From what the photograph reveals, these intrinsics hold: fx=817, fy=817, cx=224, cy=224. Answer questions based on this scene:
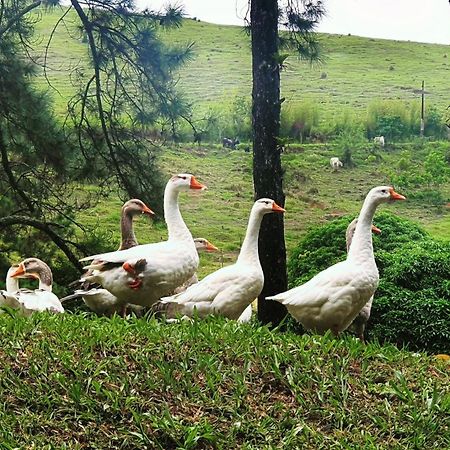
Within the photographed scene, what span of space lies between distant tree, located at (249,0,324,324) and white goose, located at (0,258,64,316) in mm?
1154

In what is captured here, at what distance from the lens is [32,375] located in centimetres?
230

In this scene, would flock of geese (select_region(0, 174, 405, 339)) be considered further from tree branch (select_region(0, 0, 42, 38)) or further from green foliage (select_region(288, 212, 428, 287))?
tree branch (select_region(0, 0, 42, 38))

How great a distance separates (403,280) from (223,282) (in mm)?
1203

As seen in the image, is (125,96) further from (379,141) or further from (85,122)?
(379,141)

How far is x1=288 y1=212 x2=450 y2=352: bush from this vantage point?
3.83 metres

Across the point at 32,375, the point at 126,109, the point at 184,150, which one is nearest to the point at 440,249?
the point at 184,150

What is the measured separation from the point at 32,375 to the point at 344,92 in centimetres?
364

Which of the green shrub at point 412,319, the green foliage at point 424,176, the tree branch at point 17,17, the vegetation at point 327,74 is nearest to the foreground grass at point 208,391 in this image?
the green shrub at point 412,319

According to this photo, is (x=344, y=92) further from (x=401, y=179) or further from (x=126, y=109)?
(x=126, y=109)

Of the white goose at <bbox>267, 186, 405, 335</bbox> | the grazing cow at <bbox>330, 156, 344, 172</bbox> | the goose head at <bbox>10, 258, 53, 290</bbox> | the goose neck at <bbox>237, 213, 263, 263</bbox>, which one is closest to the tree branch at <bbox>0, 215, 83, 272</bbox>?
the goose head at <bbox>10, 258, 53, 290</bbox>

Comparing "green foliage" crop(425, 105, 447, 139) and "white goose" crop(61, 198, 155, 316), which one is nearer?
"white goose" crop(61, 198, 155, 316)

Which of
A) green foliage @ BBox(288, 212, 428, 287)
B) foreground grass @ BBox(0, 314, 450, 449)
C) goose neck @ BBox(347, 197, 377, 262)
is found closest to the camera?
foreground grass @ BBox(0, 314, 450, 449)

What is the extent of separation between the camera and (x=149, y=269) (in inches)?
128

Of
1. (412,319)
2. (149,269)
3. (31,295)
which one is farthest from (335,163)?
(31,295)
